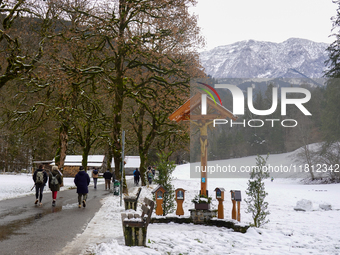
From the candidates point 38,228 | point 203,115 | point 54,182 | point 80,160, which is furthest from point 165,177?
point 80,160

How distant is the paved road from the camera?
717cm

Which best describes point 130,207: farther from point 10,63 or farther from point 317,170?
point 317,170

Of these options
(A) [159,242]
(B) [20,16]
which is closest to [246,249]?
(A) [159,242]

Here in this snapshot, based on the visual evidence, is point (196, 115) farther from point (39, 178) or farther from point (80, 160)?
point (80, 160)

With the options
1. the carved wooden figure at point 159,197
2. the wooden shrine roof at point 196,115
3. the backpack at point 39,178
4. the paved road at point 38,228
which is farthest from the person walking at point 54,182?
the wooden shrine roof at point 196,115

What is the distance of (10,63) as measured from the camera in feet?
51.4

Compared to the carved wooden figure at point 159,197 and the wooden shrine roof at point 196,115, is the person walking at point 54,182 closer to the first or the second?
the carved wooden figure at point 159,197

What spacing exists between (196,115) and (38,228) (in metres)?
6.48

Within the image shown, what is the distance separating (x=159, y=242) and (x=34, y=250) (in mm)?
2752

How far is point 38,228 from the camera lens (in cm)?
943

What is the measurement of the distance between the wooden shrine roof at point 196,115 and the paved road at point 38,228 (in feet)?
16.3

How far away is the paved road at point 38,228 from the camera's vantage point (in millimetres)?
7172

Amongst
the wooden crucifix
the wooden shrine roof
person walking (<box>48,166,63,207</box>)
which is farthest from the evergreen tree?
person walking (<box>48,166,63,207</box>)

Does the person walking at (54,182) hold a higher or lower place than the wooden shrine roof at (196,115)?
lower
